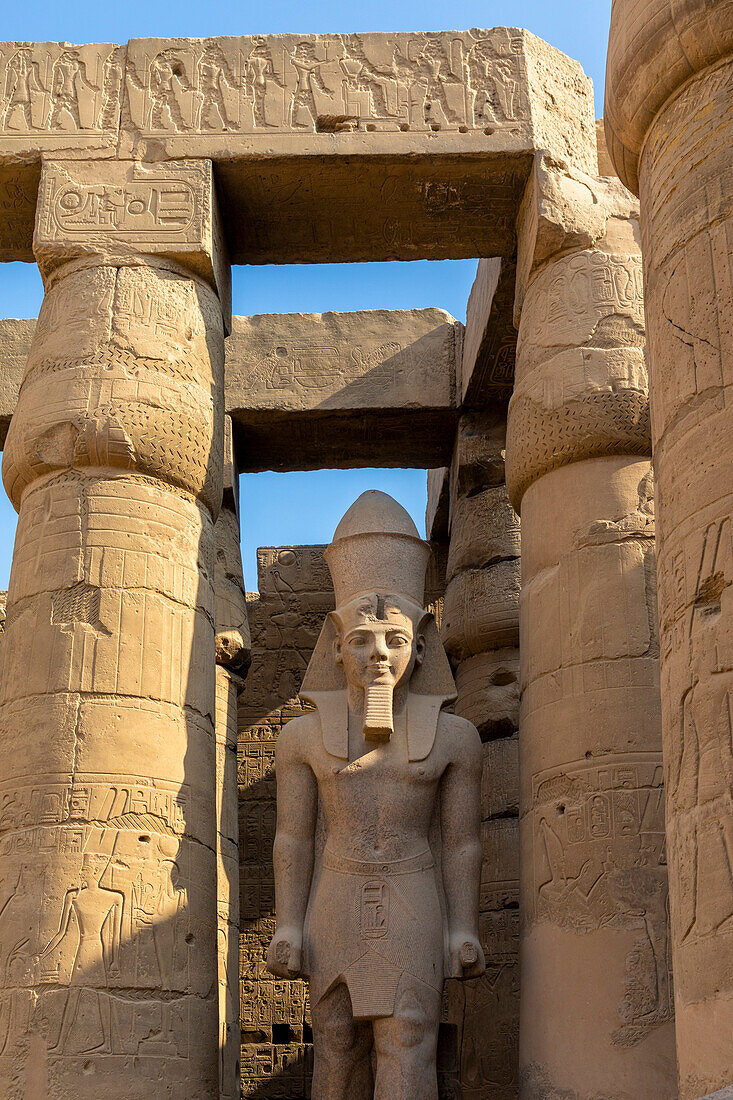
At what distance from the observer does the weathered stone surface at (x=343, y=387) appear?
35.2 ft

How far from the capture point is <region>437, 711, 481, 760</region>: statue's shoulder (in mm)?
6402

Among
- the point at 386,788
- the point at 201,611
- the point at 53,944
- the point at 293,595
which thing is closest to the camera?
the point at 53,944

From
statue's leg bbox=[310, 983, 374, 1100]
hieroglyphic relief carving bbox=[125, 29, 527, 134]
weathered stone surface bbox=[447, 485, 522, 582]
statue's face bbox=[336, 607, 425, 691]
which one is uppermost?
hieroglyphic relief carving bbox=[125, 29, 527, 134]

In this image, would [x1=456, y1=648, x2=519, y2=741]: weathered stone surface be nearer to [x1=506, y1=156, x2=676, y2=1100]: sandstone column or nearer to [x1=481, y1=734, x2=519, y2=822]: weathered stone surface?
[x1=481, y1=734, x2=519, y2=822]: weathered stone surface

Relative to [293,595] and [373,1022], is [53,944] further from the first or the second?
[293,595]

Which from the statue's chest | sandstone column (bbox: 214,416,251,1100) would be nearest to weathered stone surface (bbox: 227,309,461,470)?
sandstone column (bbox: 214,416,251,1100)

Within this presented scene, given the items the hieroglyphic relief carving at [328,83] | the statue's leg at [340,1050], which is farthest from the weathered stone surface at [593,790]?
the hieroglyphic relief carving at [328,83]

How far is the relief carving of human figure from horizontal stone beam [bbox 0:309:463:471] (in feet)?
13.0

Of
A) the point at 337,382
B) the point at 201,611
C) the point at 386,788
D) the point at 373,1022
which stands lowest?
the point at 373,1022

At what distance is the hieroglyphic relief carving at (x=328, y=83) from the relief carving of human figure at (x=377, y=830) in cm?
244

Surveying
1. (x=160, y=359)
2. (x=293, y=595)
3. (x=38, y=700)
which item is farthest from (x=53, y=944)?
(x=293, y=595)

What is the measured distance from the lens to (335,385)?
1084cm

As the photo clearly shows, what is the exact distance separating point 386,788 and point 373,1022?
105cm

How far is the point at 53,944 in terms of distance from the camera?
5.81m
